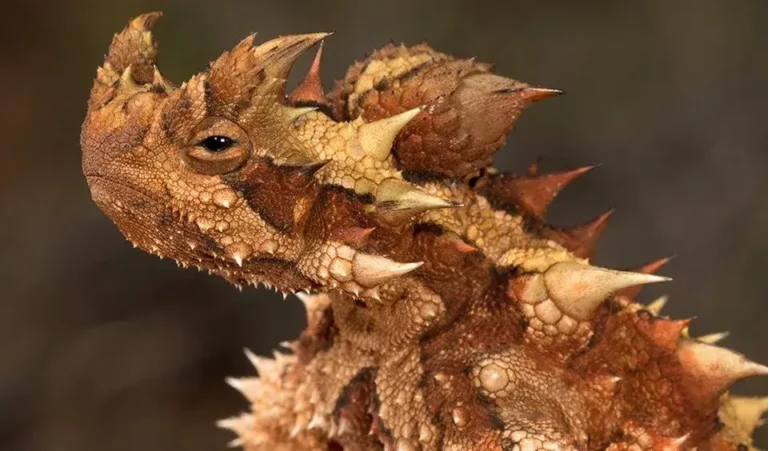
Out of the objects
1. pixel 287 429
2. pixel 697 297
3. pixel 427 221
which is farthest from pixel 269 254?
pixel 697 297

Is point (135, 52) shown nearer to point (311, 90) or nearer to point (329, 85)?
point (311, 90)

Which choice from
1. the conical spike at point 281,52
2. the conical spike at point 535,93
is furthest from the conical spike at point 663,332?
the conical spike at point 281,52

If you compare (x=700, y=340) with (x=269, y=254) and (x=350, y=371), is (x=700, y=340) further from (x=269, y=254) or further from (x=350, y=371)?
(x=269, y=254)

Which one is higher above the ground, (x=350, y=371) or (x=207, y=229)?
(x=207, y=229)

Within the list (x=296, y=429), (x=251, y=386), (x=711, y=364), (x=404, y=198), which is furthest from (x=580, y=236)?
(x=251, y=386)

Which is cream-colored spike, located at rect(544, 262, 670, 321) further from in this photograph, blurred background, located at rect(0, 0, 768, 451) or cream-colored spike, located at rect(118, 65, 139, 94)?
blurred background, located at rect(0, 0, 768, 451)

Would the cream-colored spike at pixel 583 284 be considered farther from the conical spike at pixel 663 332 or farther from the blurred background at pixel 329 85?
the blurred background at pixel 329 85

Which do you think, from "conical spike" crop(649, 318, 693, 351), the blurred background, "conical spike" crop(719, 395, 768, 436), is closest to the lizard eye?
"conical spike" crop(649, 318, 693, 351)
